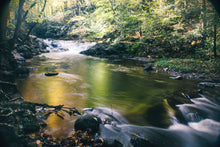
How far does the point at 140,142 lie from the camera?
3.38 m

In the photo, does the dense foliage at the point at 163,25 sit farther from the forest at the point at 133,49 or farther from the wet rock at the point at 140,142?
the wet rock at the point at 140,142

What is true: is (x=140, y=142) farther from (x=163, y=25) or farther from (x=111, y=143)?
(x=163, y=25)

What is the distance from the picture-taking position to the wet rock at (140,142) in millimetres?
3346

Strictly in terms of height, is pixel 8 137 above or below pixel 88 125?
above

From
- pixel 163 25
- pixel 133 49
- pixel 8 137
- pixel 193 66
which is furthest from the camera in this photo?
pixel 133 49

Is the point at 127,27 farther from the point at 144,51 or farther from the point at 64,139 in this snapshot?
the point at 64,139

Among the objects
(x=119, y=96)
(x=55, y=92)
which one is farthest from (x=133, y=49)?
(x=55, y=92)

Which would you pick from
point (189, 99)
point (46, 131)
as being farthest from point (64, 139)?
point (189, 99)

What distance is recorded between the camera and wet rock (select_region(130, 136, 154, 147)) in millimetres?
3346

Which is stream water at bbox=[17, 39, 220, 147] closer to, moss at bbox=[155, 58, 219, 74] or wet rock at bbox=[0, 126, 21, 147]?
wet rock at bbox=[0, 126, 21, 147]

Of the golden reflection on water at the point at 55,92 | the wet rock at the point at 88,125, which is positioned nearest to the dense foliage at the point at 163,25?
the golden reflection on water at the point at 55,92

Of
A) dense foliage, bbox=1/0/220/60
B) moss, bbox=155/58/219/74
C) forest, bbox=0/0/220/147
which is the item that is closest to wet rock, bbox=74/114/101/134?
forest, bbox=0/0/220/147

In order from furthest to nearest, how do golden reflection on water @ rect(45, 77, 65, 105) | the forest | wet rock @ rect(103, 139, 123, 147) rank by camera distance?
golden reflection on water @ rect(45, 77, 65, 105), the forest, wet rock @ rect(103, 139, 123, 147)

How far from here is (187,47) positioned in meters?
16.0
